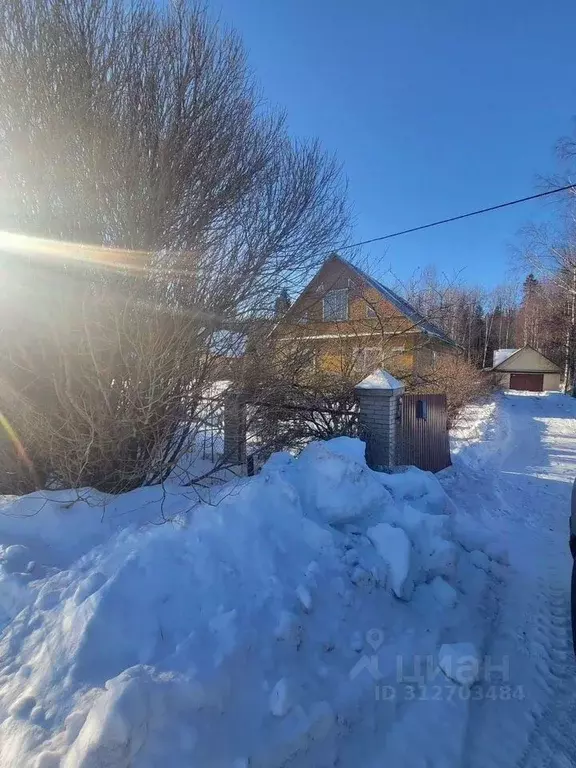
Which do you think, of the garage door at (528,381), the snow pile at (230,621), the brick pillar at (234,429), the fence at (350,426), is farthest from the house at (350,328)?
the garage door at (528,381)

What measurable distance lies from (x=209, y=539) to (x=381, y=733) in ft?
5.05

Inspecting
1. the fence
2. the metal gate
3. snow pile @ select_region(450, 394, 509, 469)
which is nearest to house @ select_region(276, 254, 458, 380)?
the fence

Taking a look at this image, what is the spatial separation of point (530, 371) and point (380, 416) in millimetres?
32809

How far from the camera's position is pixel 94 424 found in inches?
159

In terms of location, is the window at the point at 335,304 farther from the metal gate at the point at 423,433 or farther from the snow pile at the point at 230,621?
the snow pile at the point at 230,621

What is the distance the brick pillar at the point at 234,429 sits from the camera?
5.26 m

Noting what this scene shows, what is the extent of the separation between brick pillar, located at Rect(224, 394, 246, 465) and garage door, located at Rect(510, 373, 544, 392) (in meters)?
33.7

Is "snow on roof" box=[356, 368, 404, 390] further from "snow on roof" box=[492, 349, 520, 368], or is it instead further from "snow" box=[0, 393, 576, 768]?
"snow on roof" box=[492, 349, 520, 368]

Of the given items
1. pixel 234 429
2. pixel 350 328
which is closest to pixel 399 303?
pixel 350 328

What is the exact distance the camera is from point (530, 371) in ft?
108

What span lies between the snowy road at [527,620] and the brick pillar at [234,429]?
3277 mm

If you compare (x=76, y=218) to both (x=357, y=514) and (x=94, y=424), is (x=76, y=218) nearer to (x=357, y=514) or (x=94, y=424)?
(x=94, y=424)

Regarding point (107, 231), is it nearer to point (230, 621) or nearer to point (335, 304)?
point (230, 621)

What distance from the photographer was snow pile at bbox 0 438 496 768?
6.12 feet
